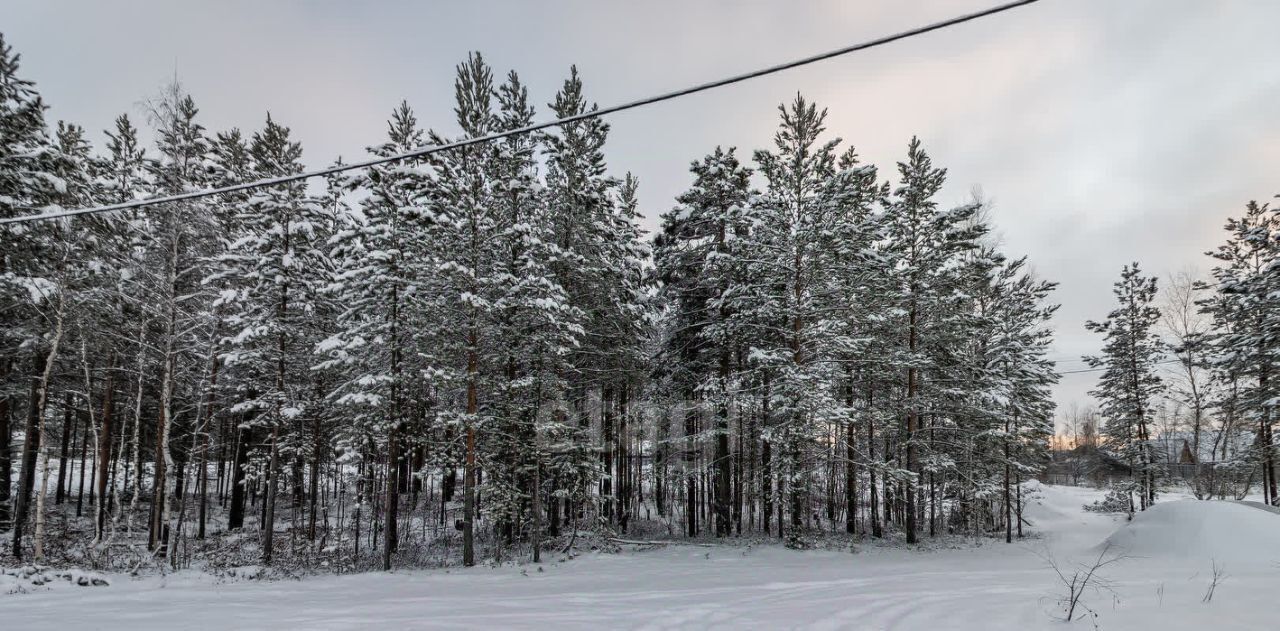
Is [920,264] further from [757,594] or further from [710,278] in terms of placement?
[757,594]

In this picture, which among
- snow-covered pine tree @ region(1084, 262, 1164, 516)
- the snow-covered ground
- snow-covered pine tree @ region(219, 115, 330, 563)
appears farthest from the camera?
snow-covered pine tree @ region(1084, 262, 1164, 516)

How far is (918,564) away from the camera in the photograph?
13.1m

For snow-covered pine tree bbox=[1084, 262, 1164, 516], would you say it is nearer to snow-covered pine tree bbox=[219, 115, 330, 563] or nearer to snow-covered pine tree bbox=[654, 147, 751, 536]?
snow-covered pine tree bbox=[654, 147, 751, 536]

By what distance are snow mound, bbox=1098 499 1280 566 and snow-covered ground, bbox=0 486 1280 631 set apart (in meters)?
0.04

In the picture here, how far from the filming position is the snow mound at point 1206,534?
36.1 feet

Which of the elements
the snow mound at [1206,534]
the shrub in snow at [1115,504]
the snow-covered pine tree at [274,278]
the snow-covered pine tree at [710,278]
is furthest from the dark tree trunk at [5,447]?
the shrub in snow at [1115,504]

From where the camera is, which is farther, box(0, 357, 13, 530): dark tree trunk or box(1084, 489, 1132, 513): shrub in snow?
box(1084, 489, 1132, 513): shrub in snow

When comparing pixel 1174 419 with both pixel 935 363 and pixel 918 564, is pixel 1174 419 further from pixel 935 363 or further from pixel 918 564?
pixel 918 564

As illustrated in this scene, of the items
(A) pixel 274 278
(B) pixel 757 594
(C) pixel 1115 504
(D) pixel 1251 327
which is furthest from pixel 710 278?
(C) pixel 1115 504

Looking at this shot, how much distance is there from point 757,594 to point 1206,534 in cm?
1143

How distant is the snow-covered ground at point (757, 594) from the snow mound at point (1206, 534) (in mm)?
37

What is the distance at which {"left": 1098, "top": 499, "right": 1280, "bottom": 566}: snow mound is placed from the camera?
36.1 feet

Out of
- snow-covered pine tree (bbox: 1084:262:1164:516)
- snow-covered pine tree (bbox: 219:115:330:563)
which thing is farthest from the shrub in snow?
snow-covered pine tree (bbox: 219:115:330:563)

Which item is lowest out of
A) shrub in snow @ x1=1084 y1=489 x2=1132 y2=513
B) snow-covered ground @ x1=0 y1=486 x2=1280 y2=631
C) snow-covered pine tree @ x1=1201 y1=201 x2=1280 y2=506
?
shrub in snow @ x1=1084 y1=489 x2=1132 y2=513
